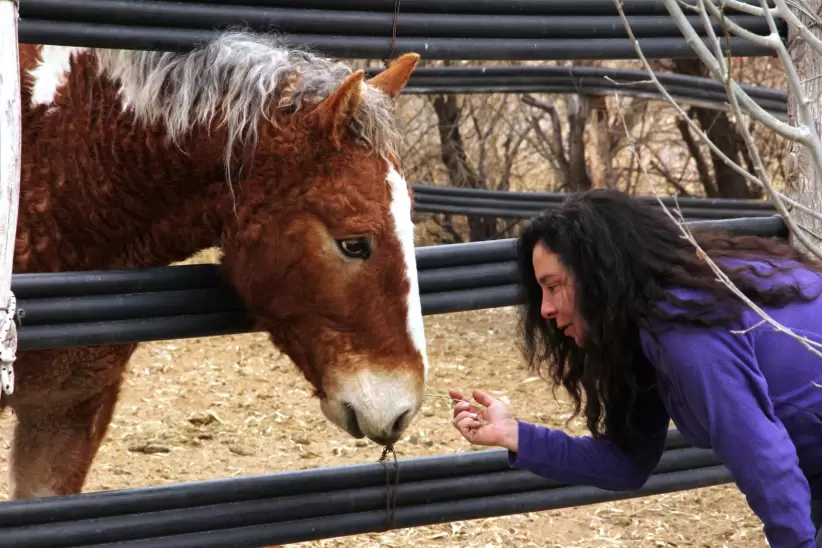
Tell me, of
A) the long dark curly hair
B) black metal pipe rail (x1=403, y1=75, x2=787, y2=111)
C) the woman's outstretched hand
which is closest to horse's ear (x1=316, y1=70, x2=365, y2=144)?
the long dark curly hair

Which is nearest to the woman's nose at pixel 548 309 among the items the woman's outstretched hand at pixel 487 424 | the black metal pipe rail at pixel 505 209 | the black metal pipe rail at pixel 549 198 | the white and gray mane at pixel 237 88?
the woman's outstretched hand at pixel 487 424

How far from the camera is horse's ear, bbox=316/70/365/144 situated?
8.63 feet

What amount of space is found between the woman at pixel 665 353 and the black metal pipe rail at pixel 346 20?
0.60 m

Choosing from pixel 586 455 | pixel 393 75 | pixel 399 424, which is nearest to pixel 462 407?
pixel 399 424

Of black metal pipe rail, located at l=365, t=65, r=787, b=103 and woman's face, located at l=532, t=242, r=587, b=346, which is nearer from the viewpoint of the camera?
woman's face, located at l=532, t=242, r=587, b=346

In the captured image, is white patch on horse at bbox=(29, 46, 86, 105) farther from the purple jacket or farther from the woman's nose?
the purple jacket

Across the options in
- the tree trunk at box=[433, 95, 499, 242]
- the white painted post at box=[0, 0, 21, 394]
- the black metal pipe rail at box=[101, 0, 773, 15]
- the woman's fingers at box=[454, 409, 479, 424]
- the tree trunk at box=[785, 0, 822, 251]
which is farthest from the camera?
the tree trunk at box=[433, 95, 499, 242]

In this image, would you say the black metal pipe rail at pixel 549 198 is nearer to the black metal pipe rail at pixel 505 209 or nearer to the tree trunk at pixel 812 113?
the black metal pipe rail at pixel 505 209

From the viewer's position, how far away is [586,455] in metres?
2.82

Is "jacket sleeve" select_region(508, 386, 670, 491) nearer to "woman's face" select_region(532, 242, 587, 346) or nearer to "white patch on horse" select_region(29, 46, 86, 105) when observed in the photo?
"woman's face" select_region(532, 242, 587, 346)

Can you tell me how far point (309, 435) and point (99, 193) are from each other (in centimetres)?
273

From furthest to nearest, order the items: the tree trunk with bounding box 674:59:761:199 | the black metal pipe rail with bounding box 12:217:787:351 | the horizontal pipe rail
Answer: the tree trunk with bounding box 674:59:761:199, the horizontal pipe rail, the black metal pipe rail with bounding box 12:217:787:351

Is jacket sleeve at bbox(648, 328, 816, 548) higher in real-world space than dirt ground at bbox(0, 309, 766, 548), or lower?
higher

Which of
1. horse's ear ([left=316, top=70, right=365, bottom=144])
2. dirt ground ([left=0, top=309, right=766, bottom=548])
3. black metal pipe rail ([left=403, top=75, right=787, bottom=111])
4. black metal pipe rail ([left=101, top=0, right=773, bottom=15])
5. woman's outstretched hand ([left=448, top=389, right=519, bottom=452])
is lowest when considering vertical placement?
dirt ground ([left=0, top=309, right=766, bottom=548])
